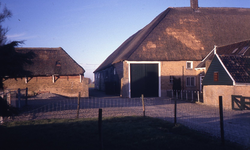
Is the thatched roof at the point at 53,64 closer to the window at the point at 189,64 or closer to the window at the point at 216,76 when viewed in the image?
the window at the point at 189,64

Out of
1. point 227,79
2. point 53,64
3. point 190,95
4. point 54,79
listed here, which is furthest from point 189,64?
point 53,64

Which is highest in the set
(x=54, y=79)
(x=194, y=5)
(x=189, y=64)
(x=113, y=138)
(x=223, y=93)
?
(x=194, y=5)

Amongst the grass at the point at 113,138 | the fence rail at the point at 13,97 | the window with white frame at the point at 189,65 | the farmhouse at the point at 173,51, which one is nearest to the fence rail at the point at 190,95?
the farmhouse at the point at 173,51

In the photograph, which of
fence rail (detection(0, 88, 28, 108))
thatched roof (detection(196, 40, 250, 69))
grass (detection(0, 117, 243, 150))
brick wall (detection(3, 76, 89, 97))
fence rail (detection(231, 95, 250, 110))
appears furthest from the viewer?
brick wall (detection(3, 76, 89, 97))

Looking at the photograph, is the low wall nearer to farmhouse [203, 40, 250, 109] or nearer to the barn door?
farmhouse [203, 40, 250, 109]

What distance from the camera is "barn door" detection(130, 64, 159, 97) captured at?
79.6 ft

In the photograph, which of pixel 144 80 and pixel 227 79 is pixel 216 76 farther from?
pixel 144 80

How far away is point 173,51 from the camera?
2523cm

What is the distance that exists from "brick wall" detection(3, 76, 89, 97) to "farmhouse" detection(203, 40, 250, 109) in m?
14.2

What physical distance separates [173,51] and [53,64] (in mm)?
14972

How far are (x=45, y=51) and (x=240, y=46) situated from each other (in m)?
23.5

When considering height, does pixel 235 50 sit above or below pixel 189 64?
above

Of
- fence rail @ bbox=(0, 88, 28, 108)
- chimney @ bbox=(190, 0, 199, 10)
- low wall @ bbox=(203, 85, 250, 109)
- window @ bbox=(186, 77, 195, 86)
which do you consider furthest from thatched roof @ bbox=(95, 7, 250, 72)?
fence rail @ bbox=(0, 88, 28, 108)

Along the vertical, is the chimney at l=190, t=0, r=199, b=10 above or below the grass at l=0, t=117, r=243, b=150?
above
